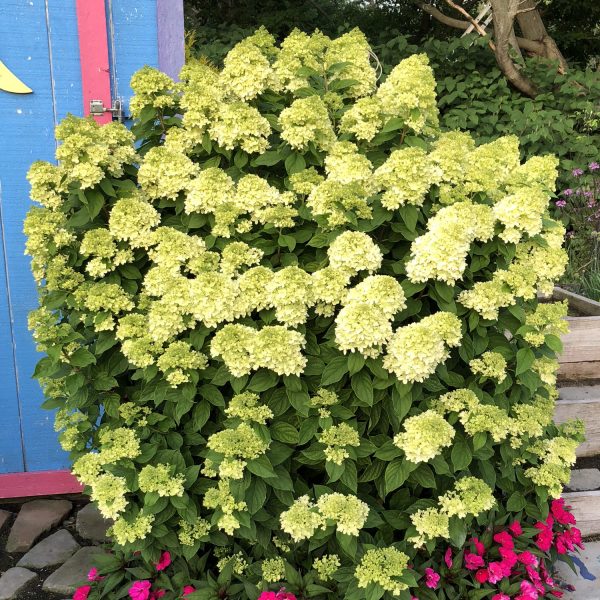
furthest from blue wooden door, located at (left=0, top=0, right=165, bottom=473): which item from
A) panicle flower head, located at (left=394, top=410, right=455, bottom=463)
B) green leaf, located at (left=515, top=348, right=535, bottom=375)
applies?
green leaf, located at (left=515, top=348, right=535, bottom=375)

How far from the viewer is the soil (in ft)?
8.82

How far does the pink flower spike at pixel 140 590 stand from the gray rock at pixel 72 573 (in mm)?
315

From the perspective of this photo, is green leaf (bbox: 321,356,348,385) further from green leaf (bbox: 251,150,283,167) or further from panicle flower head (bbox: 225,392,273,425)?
green leaf (bbox: 251,150,283,167)

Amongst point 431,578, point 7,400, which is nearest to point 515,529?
point 431,578

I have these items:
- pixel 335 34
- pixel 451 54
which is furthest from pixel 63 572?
pixel 335 34

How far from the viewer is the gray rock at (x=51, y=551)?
2.87 metres

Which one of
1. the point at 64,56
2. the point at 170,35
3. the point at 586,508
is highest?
the point at 170,35

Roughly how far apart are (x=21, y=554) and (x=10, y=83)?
6.71ft

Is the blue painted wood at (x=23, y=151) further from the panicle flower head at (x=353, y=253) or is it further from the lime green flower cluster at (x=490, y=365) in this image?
the lime green flower cluster at (x=490, y=365)

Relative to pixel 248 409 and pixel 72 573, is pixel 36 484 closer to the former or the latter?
pixel 72 573

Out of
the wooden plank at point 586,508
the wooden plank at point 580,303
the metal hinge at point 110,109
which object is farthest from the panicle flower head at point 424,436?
the wooden plank at point 580,303

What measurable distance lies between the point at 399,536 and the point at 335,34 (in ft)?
26.0

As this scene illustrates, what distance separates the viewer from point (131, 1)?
2.82 metres

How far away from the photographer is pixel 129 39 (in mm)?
2850
